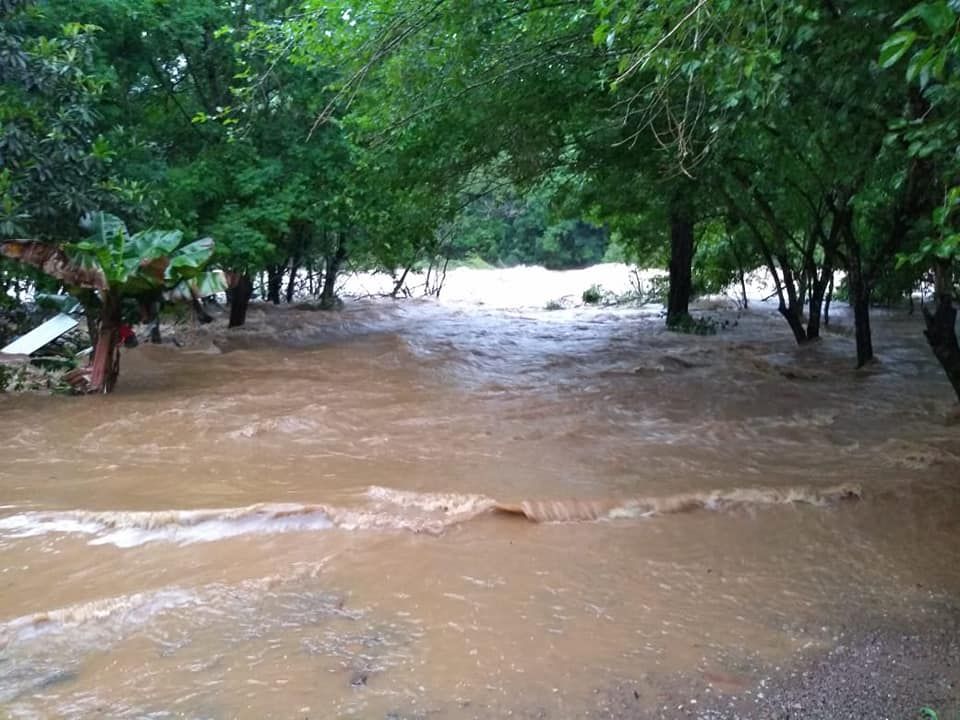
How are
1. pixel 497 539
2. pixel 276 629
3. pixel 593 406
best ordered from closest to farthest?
pixel 276 629
pixel 497 539
pixel 593 406

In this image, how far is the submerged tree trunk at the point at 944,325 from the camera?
7883 mm

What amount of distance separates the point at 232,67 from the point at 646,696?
49.4ft

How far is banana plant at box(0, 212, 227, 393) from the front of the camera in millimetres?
9805

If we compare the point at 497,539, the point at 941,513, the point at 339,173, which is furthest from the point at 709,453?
the point at 339,173

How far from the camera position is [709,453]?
8.00 metres

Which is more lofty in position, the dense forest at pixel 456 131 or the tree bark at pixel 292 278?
the dense forest at pixel 456 131

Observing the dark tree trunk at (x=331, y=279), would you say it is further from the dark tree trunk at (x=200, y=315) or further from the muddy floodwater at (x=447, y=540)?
the muddy floodwater at (x=447, y=540)

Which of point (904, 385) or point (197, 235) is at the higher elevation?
point (197, 235)

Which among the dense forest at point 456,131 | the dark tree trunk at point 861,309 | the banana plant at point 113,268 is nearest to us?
the dense forest at point 456,131

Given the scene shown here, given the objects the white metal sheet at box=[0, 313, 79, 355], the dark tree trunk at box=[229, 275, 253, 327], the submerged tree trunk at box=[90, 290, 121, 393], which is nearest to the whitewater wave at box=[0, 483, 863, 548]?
the submerged tree trunk at box=[90, 290, 121, 393]

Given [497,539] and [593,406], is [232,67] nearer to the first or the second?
[593,406]

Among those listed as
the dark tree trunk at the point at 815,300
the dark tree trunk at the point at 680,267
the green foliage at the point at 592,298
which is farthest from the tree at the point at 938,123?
the green foliage at the point at 592,298

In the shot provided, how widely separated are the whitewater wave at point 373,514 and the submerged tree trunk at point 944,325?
2496 mm

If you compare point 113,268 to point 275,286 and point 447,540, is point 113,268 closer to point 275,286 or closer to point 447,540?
point 447,540
